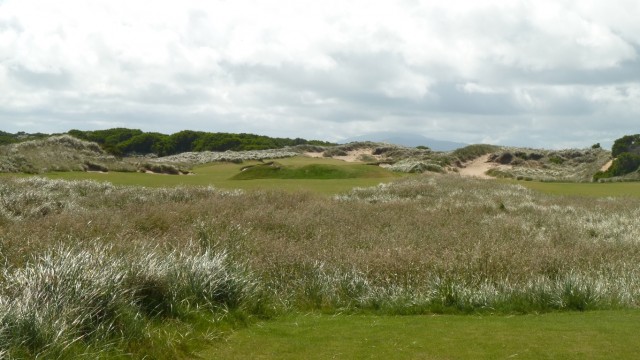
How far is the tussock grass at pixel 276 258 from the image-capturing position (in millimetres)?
6953

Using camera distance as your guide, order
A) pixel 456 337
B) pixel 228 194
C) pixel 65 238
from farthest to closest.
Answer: pixel 228 194 < pixel 65 238 < pixel 456 337

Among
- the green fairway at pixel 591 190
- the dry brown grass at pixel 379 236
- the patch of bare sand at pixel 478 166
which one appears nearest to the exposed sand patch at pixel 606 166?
the patch of bare sand at pixel 478 166

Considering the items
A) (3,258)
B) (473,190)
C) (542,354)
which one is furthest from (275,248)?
(473,190)

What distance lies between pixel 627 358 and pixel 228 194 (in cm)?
1961

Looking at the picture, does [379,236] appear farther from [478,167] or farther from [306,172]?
[478,167]

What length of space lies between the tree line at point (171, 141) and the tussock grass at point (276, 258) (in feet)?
214

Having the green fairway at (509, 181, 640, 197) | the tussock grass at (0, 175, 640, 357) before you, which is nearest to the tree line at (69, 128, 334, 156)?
the green fairway at (509, 181, 640, 197)

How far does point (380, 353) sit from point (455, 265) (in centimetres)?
596

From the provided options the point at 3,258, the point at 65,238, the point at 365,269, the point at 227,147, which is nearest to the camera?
the point at 3,258

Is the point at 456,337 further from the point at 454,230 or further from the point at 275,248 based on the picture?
the point at 454,230

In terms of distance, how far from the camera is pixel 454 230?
18047 mm

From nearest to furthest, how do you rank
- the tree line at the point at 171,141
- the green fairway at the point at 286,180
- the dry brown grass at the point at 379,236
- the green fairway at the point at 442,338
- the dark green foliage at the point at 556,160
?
the green fairway at the point at 442,338 < the dry brown grass at the point at 379,236 < the green fairway at the point at 286,180 < the dark green foliage at the point at 556,160 < the tree line at the point at 171,141

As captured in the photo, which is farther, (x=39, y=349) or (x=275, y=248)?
→ (x=275, y=248)

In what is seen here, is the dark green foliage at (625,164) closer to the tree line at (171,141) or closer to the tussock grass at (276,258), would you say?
the tussock grass at (276,258)
